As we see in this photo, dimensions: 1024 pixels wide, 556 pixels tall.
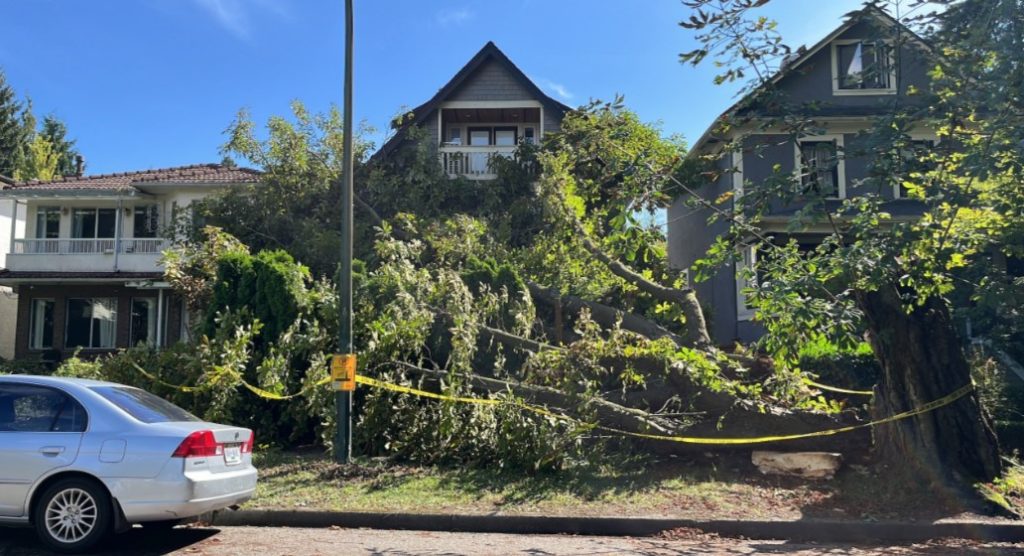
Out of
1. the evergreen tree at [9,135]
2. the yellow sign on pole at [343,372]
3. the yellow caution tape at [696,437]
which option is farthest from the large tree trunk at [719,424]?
the evergreen tree at [9,135]

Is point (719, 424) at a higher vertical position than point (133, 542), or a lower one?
higher

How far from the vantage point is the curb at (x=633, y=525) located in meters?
7.21

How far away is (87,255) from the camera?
23891 millimetres

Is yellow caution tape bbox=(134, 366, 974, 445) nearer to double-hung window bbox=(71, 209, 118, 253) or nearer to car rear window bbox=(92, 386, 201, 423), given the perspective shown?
car rear window bbox=(92, 386, 201, 423)

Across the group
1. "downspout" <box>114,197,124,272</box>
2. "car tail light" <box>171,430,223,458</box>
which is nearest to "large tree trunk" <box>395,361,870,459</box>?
"car tail light" <box>171,430,223,458</box>

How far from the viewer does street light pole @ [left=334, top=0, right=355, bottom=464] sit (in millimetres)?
9289

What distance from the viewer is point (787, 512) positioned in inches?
301

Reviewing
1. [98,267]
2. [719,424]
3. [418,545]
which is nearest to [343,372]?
[418,545]

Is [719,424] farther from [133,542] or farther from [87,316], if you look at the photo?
[87,316]

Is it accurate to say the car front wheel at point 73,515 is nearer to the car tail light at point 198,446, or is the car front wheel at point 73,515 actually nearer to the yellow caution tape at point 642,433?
the car tail light at point 198,446

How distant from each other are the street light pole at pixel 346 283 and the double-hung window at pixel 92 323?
17.9 meters

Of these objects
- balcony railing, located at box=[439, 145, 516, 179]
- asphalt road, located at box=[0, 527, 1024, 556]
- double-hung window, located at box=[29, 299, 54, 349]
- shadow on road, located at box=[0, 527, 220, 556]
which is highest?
balcony railing, located at box=[439, 145, 516, 179]

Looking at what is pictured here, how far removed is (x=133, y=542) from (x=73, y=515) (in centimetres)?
70

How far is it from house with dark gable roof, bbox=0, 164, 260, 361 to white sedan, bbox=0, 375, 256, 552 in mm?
17917
